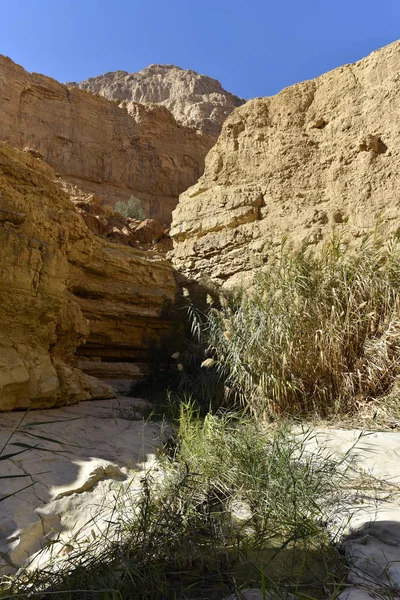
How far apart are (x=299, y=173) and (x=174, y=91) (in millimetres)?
39579

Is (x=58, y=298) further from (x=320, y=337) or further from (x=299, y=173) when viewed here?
(x=299, y=173)

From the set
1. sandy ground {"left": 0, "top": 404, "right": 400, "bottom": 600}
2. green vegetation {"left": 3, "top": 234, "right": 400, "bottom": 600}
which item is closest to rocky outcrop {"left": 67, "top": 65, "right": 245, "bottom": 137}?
green vegetation {"left": 3, "top": 234, "right": 400, "bottom": 600}

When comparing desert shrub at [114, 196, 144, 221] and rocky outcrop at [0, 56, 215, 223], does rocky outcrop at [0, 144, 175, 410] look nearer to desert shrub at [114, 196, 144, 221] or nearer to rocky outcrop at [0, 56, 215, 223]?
desert shrub at [114, 196, 144, 221]

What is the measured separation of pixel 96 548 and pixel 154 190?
27211 millimetres

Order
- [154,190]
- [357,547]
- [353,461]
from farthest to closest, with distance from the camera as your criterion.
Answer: [154,190], [353,461], [357,547]

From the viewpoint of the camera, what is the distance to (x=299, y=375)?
4297 mm

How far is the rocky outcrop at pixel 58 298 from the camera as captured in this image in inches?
186

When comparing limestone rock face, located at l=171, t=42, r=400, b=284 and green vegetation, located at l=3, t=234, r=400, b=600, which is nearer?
green vegetation, located at l=3, t=234, r=400, b=600

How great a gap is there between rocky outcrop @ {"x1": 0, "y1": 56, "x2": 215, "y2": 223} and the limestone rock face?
673 inches

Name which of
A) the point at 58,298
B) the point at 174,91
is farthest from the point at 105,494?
the point at 174,91

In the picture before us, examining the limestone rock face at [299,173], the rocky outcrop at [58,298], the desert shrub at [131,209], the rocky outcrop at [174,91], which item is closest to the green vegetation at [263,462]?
the rocky outcrop at [58,298]

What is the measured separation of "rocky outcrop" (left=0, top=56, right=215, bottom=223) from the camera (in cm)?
2503

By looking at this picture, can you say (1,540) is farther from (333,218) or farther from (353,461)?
(333,218)

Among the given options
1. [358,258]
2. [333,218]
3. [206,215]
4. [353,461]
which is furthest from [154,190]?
[353,461]
